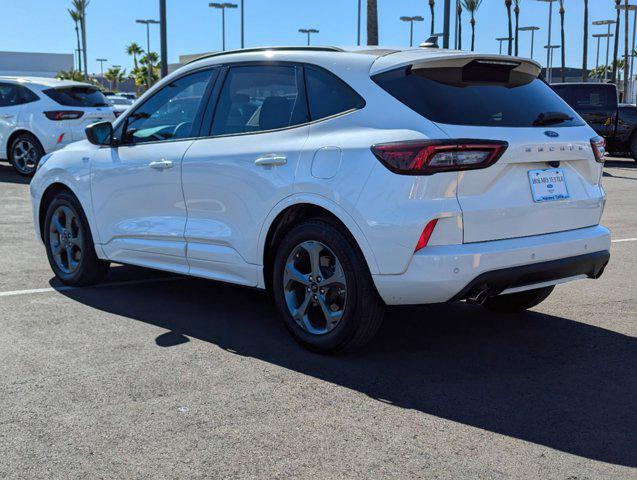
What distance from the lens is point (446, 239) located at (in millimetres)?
4305

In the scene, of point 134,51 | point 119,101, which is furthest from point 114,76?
point 119,101

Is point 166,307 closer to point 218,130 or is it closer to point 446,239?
point 218,130

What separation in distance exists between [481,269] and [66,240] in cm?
374

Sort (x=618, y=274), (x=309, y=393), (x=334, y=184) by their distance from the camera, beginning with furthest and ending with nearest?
1. (x=618, y=274)
2. (x=334, y=184)
3. (x=309, y=393)

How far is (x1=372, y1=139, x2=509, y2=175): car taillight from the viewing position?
4.26 m

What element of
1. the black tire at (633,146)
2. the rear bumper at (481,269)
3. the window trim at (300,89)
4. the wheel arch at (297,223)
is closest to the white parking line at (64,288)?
the window trim at (300,89)

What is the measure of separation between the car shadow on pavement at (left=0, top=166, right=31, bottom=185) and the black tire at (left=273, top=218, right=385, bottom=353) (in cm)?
1126

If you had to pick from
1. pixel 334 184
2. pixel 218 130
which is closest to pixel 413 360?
pixel 334 184

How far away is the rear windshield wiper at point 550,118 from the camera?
4.74 m

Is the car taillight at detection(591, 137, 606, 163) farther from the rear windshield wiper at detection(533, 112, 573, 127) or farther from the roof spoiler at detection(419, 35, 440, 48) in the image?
the roof spoiler at detection(419, 35, 440, 48)

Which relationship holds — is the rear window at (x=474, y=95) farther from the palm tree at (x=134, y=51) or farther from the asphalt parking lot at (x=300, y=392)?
the palm tree at (x=134, y=51)

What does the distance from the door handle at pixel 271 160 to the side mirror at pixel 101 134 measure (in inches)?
68.9

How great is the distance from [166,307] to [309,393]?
213cm

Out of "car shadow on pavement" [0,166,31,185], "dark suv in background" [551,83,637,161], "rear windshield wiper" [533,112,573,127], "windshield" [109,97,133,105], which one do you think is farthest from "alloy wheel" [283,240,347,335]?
"windshield" [109,97,133,105]
